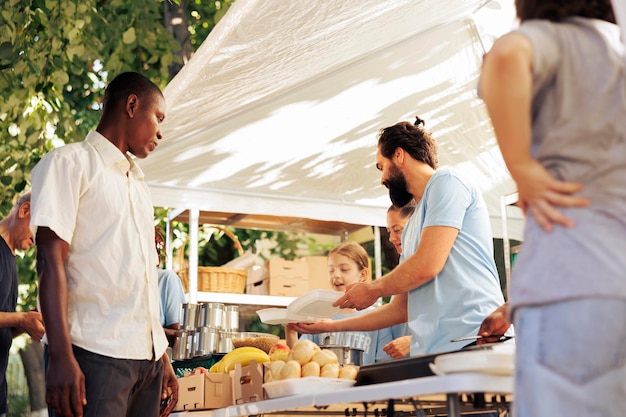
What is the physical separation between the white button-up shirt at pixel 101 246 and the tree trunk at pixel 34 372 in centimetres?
1031

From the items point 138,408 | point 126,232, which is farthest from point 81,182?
point 138,408

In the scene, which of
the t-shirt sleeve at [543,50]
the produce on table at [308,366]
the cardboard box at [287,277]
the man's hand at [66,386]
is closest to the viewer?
the t-shirt sleeve at [543,50]

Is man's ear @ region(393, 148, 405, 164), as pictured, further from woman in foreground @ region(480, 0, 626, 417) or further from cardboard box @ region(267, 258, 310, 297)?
cardboard box @ region(267, 258, 310, 297)

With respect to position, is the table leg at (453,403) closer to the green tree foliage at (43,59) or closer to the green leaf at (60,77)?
the green tree foliage at (43,59)

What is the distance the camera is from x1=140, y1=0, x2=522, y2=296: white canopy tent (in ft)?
14.8

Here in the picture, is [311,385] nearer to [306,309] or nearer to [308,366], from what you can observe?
[308,366]

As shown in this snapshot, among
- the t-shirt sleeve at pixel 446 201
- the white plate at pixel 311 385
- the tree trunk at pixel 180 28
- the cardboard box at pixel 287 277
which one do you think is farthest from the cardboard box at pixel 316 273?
the white plate at pixel 311 385

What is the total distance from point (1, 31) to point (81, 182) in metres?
3.15

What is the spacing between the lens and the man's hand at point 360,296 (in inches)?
138

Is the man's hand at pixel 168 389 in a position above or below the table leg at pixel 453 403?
above

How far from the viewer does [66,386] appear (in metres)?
2.49

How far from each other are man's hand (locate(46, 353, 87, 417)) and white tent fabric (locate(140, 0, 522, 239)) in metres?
2.04

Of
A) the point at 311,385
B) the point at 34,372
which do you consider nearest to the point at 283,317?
the point at 311,385

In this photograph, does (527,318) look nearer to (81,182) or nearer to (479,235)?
(81,182)
